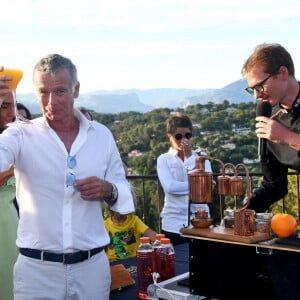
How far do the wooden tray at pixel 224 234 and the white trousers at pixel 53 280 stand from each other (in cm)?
43

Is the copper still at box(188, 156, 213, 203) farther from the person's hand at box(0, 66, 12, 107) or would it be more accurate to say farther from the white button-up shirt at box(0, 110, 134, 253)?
the person's hand at box(0, 66, 12, 107)

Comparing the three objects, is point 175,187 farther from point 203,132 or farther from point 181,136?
point 203,132

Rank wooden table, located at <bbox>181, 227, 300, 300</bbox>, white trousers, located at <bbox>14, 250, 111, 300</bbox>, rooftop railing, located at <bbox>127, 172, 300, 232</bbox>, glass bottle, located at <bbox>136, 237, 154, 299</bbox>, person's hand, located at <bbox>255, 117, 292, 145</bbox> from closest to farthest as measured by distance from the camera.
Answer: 1. wooden table, located at <bbox>181, 227, 300, 300</bbox>
2. white trousers, located at <bbox>14, 250, 111, 300</bbox>
3. person's hand, located at <bbox>255, 117, 292, 145</bbox>
4. glass bottle, located at <bbox>136, 237, 154, 299</bbox>
5. rooftop railing, located at <bbox>127, 172, 300, 232</bbox>

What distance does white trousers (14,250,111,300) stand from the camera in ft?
6.01

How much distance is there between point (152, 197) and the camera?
7625 mm

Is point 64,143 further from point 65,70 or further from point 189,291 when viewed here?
point 189,291

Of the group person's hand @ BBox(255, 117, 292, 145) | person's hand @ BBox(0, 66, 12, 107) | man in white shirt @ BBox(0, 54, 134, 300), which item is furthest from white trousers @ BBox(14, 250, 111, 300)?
person's hand @ BBox(255, 117, 292, 145)

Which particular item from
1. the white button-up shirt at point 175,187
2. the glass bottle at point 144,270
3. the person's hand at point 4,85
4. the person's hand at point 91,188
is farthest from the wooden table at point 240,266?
the white button-up shirt at point 175,187

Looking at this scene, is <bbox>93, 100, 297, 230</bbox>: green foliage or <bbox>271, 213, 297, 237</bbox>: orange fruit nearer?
<bbox>271, 213, 297, 237</bbox>: orange fruit

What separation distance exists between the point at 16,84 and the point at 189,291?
1.06m

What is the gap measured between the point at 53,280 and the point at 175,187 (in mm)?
1980

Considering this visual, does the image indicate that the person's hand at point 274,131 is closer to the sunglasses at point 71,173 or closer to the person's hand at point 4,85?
the sunglasses at point 71,173

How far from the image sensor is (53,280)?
1840 mm

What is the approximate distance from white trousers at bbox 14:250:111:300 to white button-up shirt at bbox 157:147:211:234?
1785 mm
